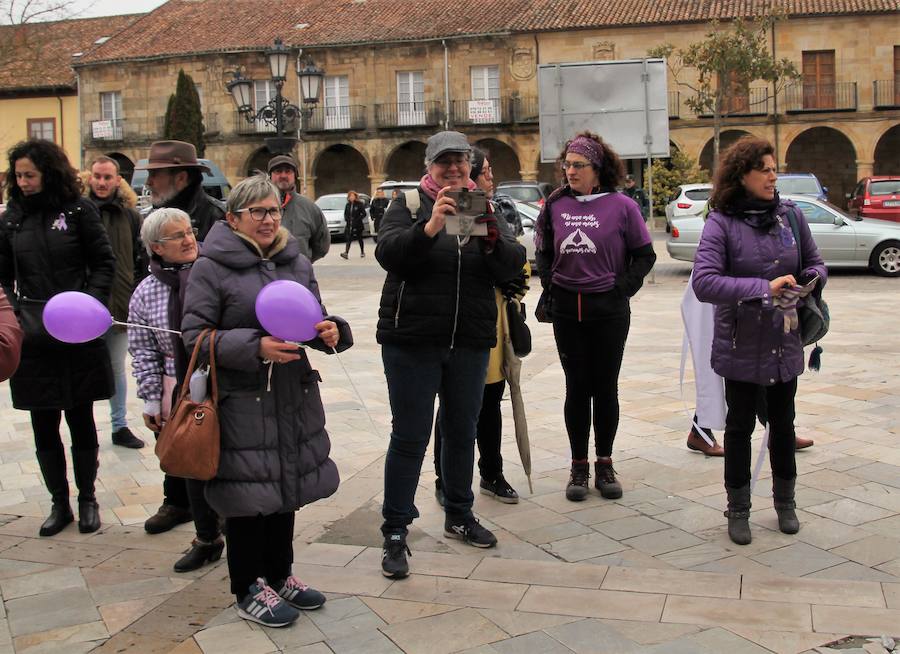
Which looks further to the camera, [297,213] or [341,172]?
[341,172]

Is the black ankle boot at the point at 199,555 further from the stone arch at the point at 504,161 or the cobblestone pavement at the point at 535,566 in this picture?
the stone arch at the point at 504,161

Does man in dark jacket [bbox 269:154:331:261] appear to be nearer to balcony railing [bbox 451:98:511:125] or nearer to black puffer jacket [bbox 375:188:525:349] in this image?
black puffer jacket [bbox 375:188:525:349]

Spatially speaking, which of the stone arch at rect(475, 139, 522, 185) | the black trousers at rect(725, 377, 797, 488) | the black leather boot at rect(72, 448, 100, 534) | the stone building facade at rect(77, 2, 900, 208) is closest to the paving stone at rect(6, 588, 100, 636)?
the black leather boot at rect(72, 448, 100, 534)

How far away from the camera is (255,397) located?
389cm

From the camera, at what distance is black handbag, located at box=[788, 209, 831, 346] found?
4852 millimetres

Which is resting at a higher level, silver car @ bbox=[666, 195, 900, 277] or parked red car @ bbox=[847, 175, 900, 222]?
parked red car @ bbox=[847, 175, 900, 222]

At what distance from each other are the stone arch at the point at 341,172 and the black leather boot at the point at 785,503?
3967 centimetres

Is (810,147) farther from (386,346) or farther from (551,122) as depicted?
(386,346)

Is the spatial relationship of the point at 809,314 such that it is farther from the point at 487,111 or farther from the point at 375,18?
the point at 375,18

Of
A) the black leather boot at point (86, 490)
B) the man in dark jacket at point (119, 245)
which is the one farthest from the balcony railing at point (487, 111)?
the black leather boot at point (86, 490)

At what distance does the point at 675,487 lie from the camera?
5.68m

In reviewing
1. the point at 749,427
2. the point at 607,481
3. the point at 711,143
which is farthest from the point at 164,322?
the point at 711,143

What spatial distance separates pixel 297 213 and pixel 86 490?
2.67m

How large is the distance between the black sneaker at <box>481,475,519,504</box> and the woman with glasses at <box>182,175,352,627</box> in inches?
64.1
